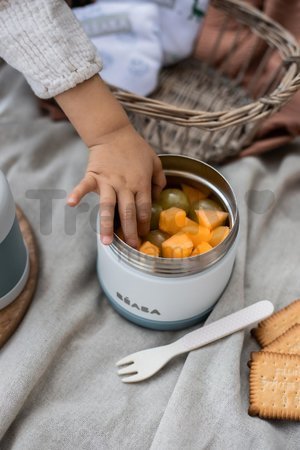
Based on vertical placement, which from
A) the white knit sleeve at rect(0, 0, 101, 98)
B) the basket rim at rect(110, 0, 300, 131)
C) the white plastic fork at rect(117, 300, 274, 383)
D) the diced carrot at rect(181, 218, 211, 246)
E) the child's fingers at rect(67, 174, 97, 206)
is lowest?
the white plastic fork at rect(117, 300, 274, 383)

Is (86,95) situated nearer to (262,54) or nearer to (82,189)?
(82,189)

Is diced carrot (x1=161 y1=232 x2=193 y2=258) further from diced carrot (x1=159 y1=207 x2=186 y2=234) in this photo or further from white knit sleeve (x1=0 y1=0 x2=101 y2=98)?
white knit sleeve (x1=0 y1=0 x2=101 y2=98)

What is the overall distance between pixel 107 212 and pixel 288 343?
0.27m

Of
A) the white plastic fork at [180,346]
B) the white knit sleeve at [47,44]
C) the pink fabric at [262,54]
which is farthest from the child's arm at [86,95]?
the pink fabric at [262,54]

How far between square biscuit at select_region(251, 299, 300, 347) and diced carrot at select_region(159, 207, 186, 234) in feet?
0.57

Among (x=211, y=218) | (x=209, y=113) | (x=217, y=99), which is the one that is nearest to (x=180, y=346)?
(x=211, y=218)

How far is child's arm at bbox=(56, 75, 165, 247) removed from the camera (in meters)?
0.57

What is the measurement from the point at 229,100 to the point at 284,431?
56 centimetres

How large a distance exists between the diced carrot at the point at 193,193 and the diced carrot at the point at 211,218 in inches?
1.3

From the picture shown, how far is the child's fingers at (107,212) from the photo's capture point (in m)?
0.56

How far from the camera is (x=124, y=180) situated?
1.92 ft

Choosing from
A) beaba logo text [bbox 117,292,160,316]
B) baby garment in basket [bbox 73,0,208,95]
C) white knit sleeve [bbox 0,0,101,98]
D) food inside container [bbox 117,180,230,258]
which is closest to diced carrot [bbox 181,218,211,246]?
food inside container [bbox 117,180,230,258]

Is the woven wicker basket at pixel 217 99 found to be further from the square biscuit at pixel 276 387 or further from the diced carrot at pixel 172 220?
the square biscuit at pixel 276 387

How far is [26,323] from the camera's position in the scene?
0.65 meters
